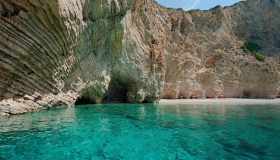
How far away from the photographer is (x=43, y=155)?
787 cm

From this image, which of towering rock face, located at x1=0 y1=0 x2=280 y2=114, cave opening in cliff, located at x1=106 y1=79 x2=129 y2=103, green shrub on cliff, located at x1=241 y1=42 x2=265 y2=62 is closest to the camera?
towering rock face, located at x1=0 y1=0 x2=280 y2=114

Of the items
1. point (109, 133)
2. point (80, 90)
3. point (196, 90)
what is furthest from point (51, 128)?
point (196, 90)

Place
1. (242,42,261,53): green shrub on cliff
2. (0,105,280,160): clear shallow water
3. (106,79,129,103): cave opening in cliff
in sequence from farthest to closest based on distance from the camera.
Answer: (242,42,261,53): green shrub on cliff < (106,79,129,103): cave opening in cliff < (0,105,280,160): clear shallow water

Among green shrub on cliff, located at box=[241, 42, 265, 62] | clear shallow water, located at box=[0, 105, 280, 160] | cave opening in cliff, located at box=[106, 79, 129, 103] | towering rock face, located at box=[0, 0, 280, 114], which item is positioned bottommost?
clear shallow water, located at box=[0, 105, 280, 160]

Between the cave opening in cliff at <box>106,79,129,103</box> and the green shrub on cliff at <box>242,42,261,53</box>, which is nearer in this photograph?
the cave opening in cliff at <box>106,79,129,103</box>

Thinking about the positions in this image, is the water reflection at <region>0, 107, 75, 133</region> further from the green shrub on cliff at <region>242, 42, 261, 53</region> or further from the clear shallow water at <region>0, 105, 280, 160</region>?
the green shrub on cliff at <region>242, 42, 261, 53</region>

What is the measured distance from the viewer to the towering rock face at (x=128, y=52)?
15500mm

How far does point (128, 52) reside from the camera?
26750 mm

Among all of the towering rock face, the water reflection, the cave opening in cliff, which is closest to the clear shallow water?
the water reflection

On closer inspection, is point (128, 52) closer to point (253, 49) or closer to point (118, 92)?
point (118, 92)

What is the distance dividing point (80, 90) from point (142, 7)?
36.5 ft

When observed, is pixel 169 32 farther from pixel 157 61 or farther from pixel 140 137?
pixel 140 137

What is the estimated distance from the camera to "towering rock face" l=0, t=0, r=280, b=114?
15500mm

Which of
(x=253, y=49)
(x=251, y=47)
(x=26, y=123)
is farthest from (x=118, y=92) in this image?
(x=251, y=47)
